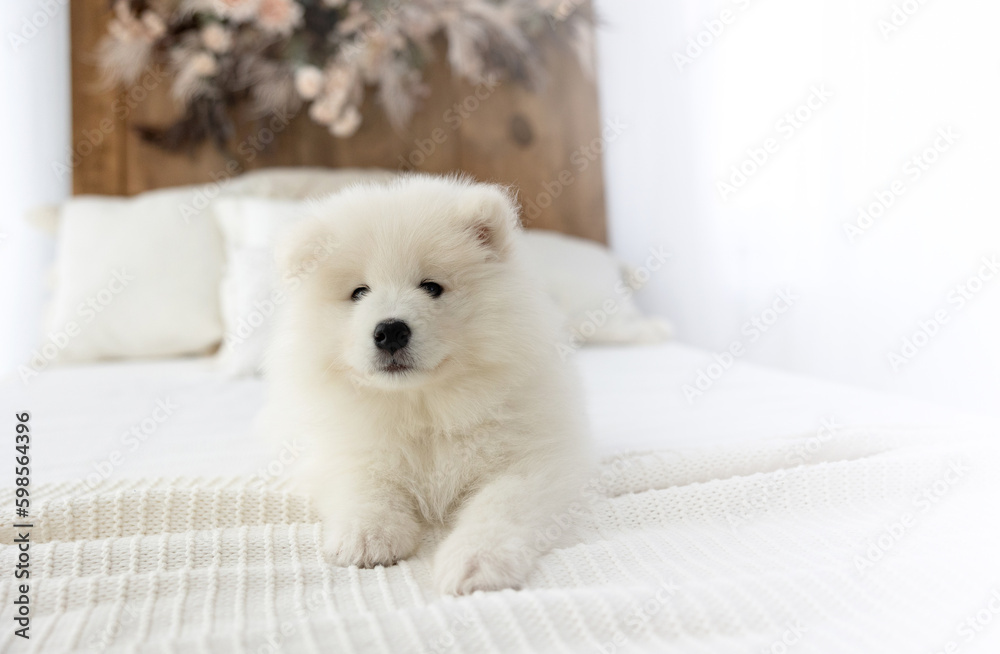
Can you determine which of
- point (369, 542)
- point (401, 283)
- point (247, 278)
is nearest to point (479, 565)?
point (369, 542)

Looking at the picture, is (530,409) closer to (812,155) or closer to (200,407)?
(200,407)

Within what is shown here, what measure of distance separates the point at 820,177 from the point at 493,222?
2511mm

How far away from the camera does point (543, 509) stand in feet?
4.07

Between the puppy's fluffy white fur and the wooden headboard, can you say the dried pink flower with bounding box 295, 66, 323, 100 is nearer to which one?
the wooden headboard

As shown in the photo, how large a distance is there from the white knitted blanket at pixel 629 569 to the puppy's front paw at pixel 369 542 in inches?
1.3

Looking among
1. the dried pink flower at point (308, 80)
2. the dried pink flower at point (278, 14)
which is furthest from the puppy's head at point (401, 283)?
the dried pink flower at point (278, 14)

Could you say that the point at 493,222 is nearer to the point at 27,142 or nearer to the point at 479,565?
the point at 479,565

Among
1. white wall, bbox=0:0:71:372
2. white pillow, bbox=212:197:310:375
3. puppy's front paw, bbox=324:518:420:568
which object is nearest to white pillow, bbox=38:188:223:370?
white pillow, bbox=212:197:310:375

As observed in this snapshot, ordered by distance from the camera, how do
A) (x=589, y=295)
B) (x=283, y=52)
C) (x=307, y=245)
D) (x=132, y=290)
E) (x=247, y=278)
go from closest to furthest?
(x=307, y=245) < (x=247, y=278) < (x=132, y=290) < (x=589, y=295) < (x=283, y=52)

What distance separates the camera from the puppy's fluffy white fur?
133 cm

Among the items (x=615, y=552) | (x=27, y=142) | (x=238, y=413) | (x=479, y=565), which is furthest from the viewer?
(x=27, y=142)

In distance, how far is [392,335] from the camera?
1287 millimetres

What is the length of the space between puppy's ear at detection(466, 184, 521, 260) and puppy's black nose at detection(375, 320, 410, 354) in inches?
10.9

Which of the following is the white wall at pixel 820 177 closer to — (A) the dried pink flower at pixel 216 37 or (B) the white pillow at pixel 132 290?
(A) the dried pink flower at pixel 216 37
